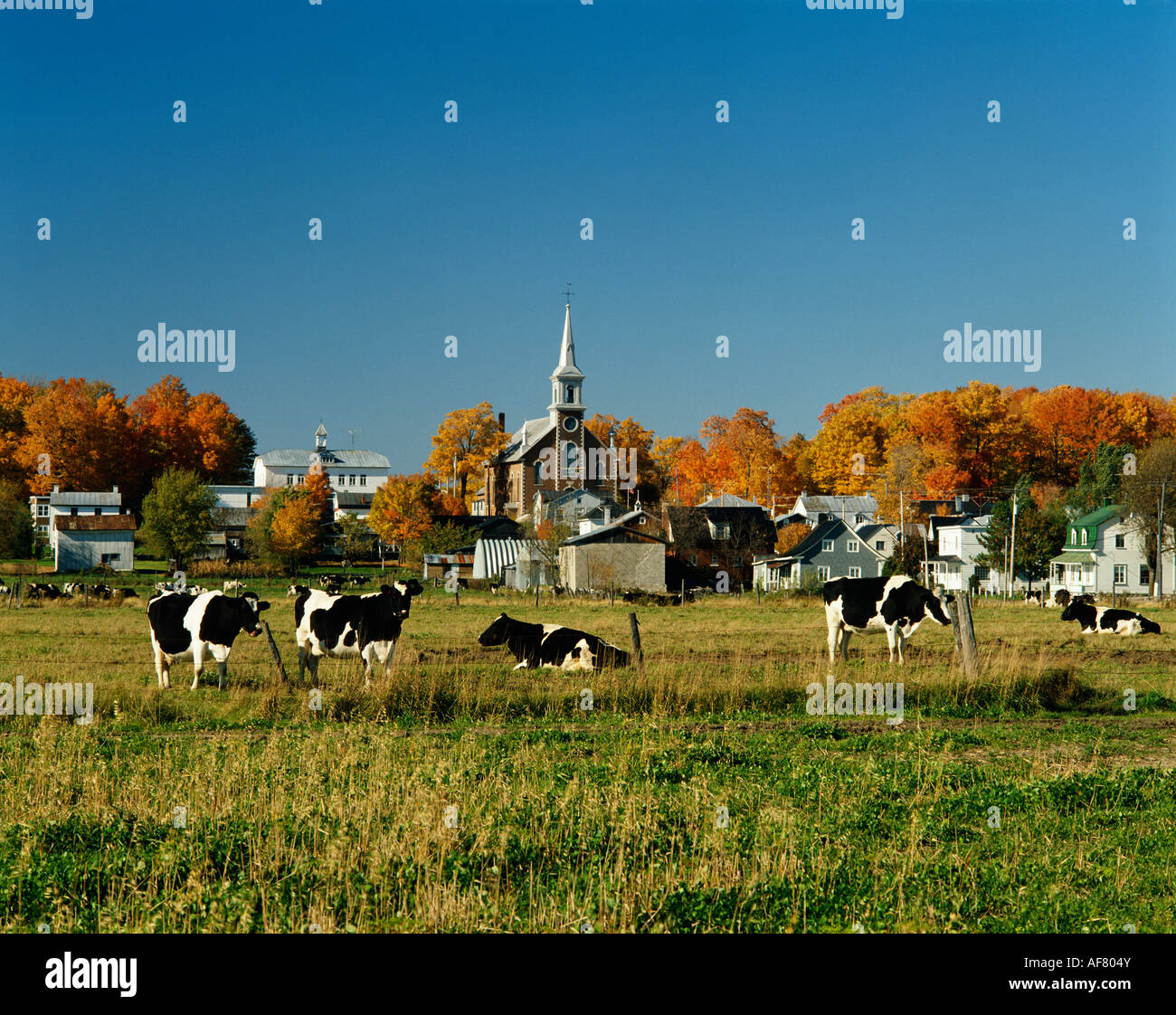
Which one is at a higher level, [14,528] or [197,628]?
[14,528]

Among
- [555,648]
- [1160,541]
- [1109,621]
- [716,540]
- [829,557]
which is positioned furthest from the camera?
[716,540]

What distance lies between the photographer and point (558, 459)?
366 ft

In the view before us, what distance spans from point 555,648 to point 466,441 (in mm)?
96450

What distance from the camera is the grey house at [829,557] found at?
75625 millimetres

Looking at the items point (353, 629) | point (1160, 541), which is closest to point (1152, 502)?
point (1160, 541)

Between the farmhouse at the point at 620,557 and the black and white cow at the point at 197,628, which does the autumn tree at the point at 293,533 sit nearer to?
the farmhouse at the point at 620,557

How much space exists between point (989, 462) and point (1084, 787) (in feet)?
348

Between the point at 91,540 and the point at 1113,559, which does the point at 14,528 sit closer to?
the point at 91,540

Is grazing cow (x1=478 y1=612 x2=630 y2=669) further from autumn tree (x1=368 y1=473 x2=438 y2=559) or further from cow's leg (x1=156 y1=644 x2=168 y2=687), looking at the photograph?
autumn tree (x1=368 y1=473 x2=438 y2=559)

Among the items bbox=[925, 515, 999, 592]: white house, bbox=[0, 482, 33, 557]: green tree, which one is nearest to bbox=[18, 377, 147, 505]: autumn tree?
A: bbox=[0, 482, 33, 557]: green tree

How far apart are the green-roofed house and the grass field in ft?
206

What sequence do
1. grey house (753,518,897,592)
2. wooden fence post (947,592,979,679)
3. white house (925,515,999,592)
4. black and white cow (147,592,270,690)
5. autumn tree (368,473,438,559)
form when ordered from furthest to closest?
autumn tree (368,473,438,559) < white house (925,515,999,592) < grey house (753,518,897,592) < black and white cow (147,592,270,690) < wooden fence post (947,592,979,679)

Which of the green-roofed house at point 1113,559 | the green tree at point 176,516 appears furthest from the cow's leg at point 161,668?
the green-roofed house at point 1113,559

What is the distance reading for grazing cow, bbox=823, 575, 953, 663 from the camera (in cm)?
2408
